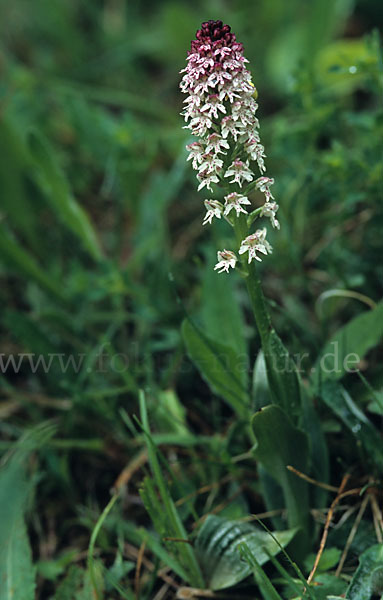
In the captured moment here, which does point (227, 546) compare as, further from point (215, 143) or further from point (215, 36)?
point (215, 36)

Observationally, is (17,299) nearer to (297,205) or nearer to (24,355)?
(24,355)

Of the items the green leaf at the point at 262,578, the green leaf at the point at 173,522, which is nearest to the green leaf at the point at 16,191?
the green leaf at the point at 173,522

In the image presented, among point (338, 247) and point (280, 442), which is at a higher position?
point (338, 247)

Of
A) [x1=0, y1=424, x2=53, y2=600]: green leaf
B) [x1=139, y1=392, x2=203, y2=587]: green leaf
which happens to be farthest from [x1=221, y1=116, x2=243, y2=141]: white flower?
[x1=0, y1=424, x2=53, y2=600]: green leaf

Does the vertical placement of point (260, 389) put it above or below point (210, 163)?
below

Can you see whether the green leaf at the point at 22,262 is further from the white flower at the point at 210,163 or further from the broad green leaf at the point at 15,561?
the white flower at the point at 210,163

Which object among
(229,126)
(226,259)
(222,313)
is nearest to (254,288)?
(226,259)

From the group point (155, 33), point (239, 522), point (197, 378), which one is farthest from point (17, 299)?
point (155, 33)
